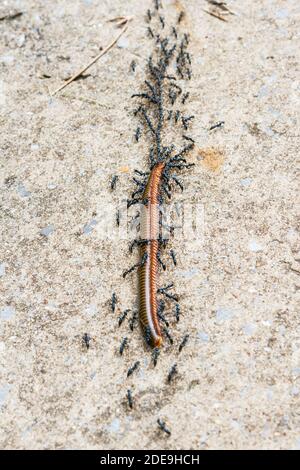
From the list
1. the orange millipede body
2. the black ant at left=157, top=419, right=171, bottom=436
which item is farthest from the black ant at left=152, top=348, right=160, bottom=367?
the black ant at left=157, top=419, right=171, bottom=436

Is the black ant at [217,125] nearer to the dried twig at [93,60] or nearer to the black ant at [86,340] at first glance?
the dried twig at [93,60]

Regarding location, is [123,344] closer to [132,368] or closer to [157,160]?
[132,368]

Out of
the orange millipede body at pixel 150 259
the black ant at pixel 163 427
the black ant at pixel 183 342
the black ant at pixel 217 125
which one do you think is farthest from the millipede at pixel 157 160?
the black ant at pixel 163 427

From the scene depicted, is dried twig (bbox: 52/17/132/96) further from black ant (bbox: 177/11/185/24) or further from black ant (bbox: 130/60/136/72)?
black ant (bbox: 177/11/185/24)

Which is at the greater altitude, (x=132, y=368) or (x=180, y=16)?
(x=180, y=16)

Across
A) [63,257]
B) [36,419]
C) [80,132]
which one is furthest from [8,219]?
[36,419]

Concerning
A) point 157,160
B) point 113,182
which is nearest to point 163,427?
point 113,182

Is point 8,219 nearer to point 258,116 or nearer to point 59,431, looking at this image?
point 59,431
